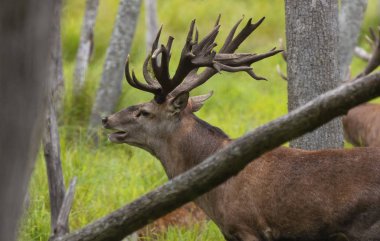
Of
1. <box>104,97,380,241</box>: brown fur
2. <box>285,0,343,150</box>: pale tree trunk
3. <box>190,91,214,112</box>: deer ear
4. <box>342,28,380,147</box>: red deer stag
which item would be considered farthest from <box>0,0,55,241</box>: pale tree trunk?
<box>342,28,380,147</box>: red deer stag

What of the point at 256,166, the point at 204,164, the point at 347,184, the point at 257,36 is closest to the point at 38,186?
the point at 256,166

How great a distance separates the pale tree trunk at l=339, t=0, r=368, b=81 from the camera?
959 cm

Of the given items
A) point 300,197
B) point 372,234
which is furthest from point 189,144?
point 372,234

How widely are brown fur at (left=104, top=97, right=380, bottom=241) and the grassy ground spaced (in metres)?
0.97

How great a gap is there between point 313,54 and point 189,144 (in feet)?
3.51

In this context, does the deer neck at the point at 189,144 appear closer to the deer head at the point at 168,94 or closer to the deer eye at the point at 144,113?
the deer head at the point at 168,94

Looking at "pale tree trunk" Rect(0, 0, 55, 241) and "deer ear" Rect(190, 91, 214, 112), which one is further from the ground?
"deer ear" Rect(190, 91, 214, 112)

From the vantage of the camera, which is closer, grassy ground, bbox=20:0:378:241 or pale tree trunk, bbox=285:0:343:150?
pale tree trunk, bbox=285:0:343:150

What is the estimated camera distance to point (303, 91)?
6.02m

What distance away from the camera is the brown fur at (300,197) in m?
4.96

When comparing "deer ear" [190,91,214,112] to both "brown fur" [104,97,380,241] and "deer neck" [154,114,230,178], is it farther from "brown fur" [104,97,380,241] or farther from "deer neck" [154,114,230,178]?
"brown fur" [104,97,380,241]

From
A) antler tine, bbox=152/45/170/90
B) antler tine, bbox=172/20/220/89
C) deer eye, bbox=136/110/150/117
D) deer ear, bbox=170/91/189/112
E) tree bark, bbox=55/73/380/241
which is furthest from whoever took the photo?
deer eye, bbox=136/110/150/117

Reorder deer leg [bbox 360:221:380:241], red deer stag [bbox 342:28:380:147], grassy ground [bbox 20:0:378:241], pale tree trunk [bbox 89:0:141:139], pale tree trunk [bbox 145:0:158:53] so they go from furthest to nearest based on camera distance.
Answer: pale tree trunk [bbox 145:0:158:53] < pale tree trunk [bbox 89:0:141:139] < red deer stag [bbox 342:28:380:147] < grassy ground [bbox 20:0:378:241] < deer leg [bbox 360:221:380:241]

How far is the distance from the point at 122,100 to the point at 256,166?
4603mm
